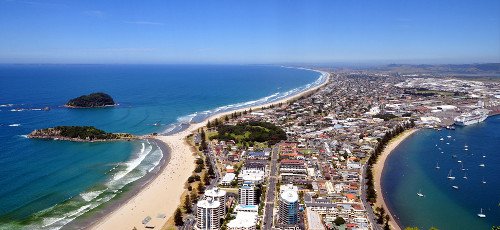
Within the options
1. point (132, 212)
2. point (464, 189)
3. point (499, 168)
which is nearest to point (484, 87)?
point (499, 168)

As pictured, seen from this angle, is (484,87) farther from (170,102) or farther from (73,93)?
(73,93)

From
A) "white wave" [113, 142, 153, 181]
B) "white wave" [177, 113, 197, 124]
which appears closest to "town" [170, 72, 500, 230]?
"white wave" [177, 113, 197, 124]

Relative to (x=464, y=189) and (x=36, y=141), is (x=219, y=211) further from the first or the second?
(x=36, y=141)

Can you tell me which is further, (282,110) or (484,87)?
(484,87)

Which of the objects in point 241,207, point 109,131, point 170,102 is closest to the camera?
point 241,207

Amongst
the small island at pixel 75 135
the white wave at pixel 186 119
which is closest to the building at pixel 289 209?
the small island at pixel 75 135

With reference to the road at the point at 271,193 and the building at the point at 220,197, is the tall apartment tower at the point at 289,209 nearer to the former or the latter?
the road at the point at 271,193

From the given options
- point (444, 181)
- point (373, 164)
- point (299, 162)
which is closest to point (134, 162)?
point (299, 162)

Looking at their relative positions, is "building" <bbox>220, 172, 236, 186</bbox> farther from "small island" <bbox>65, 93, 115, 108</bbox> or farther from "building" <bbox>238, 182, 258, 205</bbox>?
"small island" <bbox>65, 93, 115, 108</bbox>

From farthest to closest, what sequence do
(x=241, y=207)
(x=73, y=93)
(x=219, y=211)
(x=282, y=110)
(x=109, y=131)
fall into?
(x=73, y=93)
(x=282, y=110)
(x=109, y=131)
(x=241, y=207)
(x=219, y=211)
